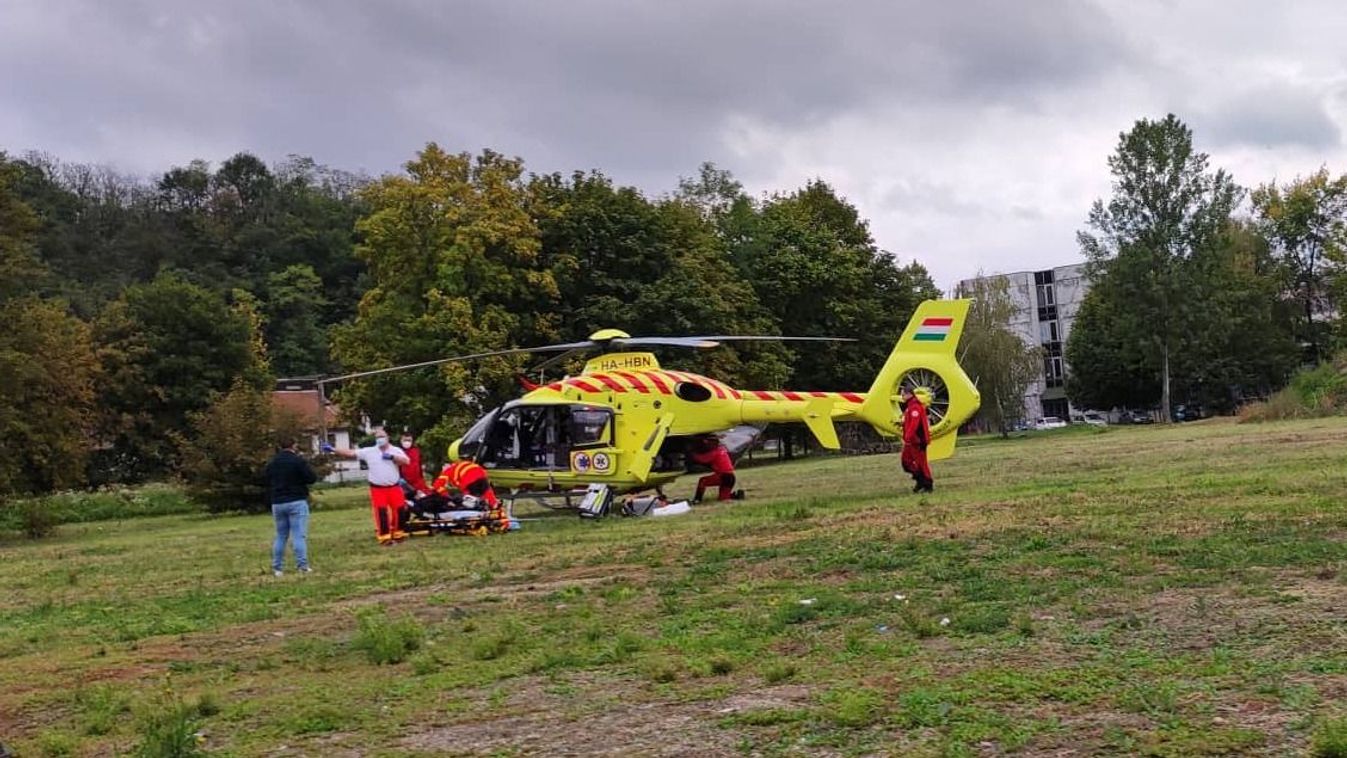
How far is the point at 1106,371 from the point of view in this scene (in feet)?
274

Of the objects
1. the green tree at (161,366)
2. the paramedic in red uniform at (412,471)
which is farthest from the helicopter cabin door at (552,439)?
the green tree at (161,366)

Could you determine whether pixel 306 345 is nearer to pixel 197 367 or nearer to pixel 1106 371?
pixel 197 367

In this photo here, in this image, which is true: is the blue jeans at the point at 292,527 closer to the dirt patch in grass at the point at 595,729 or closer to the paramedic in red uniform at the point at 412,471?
the paramedic in red uniform at the point at 412,471

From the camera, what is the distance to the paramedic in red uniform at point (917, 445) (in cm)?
1852

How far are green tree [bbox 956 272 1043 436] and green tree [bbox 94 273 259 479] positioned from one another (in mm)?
38260

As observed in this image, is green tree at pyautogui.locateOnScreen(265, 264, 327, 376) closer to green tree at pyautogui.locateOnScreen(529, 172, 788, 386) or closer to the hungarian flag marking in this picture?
green tree at pyautogui.locateOnScreen(529, 172, 788, 386)

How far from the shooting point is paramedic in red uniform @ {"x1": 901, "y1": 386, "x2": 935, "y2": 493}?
18.5 meters

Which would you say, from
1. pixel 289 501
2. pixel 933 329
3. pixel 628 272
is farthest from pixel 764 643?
pixel 628 272

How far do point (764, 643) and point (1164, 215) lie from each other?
62.9 m

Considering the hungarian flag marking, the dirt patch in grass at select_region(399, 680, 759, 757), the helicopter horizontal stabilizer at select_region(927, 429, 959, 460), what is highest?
the hungarian flag marking

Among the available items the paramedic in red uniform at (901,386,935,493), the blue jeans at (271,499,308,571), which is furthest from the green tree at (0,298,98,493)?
the paramedic in red uniform at (901,386,935,493)

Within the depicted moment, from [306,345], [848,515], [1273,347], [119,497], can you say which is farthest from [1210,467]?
[306,345]

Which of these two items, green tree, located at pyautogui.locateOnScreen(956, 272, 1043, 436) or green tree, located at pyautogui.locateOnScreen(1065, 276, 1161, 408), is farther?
green tree, located at pyautogui.locateOnScreen(1065, 276, 1161, 408)

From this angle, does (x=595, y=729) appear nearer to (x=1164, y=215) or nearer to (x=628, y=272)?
(x=628, y=272)
